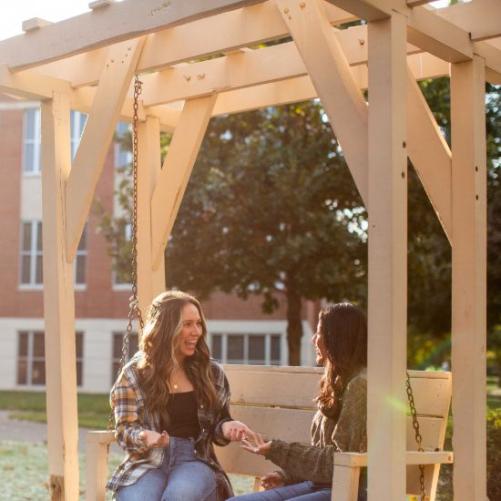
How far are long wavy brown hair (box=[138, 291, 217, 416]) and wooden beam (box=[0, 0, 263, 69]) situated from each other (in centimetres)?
133

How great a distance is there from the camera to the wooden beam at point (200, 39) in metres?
5.15

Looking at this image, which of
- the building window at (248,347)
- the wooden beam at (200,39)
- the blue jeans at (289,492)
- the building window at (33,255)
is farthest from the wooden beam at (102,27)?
the building window at (33,255)

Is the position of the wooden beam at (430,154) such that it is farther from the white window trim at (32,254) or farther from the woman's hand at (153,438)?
the white window trim at (32,254)

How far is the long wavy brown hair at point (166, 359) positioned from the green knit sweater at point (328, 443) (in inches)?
22.6

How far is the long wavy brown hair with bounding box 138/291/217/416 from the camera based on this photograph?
4.92 meters

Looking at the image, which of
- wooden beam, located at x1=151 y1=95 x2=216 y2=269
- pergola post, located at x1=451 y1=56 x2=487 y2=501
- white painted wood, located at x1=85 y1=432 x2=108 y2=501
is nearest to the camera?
pergola post, located at x1=451 y1=56 x2=487 y2=501

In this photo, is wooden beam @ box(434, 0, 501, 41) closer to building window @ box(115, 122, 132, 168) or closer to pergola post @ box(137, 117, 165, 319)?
pergola post @ box(137, 117, 165, 319)

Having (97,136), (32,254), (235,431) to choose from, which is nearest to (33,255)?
(32,254)

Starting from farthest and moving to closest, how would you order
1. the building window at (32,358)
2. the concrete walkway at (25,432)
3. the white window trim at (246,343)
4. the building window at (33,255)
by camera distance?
the building window at (32,358) < the building window at (33,255) < the white window trim at (246,343) < the concrete walkway at (25,432)

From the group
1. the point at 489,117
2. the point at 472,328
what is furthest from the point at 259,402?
the point at 489,117

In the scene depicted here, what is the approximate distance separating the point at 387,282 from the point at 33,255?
26102mm

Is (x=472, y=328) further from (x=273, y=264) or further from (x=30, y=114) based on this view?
(x=30, y=114)

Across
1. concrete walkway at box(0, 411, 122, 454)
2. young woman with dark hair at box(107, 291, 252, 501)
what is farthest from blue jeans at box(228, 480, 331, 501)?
concrete walkway at box(0, 411, 122, 454)

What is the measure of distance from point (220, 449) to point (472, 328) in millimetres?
1844
